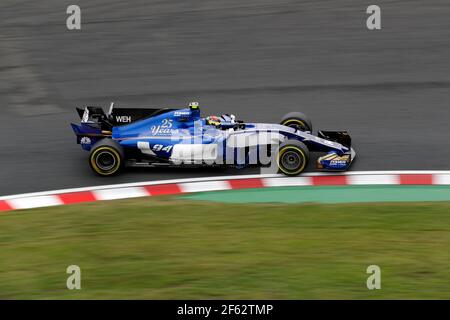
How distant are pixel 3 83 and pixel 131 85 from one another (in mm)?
2526

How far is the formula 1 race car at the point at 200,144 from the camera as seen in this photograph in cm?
1407

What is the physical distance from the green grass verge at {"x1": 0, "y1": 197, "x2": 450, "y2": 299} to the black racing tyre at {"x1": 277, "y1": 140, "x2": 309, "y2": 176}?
119 centimetres

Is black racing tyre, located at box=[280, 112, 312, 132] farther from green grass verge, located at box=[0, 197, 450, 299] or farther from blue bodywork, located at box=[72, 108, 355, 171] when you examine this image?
green grass verge, located at box=[0, 197, 450, 299]

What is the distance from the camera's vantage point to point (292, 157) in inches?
551

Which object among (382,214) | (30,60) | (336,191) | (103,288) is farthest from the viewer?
(30,60)

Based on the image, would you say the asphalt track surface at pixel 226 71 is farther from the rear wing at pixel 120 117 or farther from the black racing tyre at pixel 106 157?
the rear wing at pixel 120 117

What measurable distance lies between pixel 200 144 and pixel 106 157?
144 centimetres

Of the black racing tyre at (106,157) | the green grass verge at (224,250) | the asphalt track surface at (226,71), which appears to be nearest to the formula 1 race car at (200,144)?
the black racing tyre at (106,157)

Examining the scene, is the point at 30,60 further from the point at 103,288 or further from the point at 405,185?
the point at 103,288

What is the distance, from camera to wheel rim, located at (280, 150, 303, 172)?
45.8 ft

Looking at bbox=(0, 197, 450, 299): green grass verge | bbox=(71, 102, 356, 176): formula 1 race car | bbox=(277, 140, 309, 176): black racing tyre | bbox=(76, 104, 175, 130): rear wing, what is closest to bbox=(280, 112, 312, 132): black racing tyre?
bbox=(71, 102, 356, 176): formula 1 race car

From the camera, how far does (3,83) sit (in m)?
18.3

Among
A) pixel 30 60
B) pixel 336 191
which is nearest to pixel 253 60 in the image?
pixel 30 60

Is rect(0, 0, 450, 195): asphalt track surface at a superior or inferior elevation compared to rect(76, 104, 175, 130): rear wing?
superior
